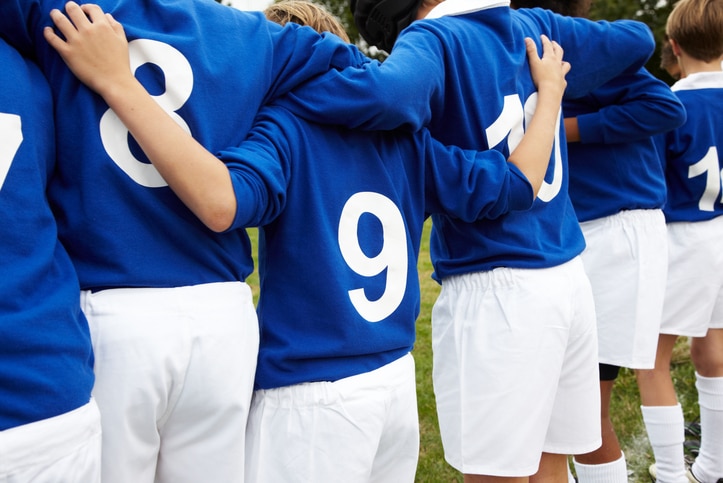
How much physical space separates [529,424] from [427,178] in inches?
→ 29.2

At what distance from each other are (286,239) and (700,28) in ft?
8.12

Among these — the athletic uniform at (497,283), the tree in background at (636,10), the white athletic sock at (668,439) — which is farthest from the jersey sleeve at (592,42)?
the tree in background at (636,10)

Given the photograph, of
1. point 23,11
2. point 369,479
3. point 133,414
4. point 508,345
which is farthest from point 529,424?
point 23,11

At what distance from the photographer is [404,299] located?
1849 millimetres

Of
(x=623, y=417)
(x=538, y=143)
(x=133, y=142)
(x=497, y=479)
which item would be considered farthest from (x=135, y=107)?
(x=623, y=417)

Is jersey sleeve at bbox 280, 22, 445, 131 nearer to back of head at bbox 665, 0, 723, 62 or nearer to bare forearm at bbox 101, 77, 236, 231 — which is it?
→ bare forearm at bbox 101, 77, 236, 231

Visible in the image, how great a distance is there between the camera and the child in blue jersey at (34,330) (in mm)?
1255

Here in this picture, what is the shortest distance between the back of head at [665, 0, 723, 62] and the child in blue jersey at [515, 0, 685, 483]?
0.68 m

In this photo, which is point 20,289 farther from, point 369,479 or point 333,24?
point 333,24

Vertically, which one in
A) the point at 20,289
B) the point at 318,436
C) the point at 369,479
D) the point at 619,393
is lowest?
the point at 619,393

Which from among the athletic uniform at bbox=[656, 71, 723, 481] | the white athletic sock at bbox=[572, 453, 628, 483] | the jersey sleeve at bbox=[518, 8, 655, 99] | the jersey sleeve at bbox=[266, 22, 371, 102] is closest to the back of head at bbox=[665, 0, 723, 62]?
the athletic uniform at bbox=[656, 71, 723, 481]

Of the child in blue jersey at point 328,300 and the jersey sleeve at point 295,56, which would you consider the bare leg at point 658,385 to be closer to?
the child in blue jersey at point 328,300

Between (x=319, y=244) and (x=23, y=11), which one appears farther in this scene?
(x=319, y=244)

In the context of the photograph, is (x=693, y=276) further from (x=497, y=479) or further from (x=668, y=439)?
(x=497, y=479)
